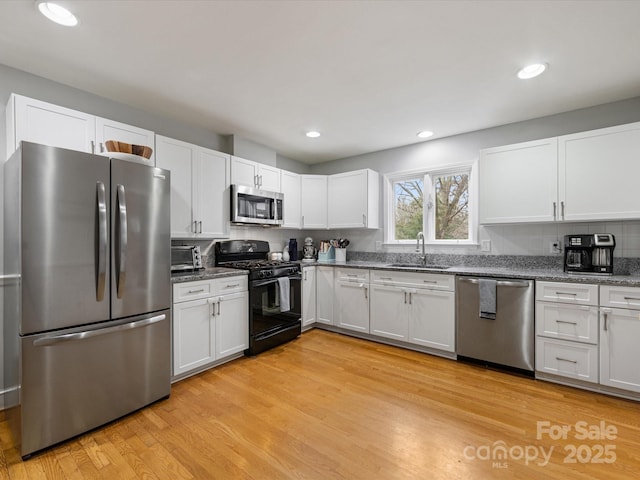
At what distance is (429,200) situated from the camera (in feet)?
13.0

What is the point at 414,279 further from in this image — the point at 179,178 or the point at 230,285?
the point at 179,178

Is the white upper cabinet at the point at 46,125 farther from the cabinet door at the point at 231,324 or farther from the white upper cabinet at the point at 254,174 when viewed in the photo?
the cabinet door at the point at 231,324

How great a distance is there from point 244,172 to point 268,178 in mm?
382

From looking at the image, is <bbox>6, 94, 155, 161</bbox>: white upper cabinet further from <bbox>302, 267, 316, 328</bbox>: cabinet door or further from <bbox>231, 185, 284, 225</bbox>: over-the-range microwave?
<bbox>302, 267, 316, 328</bbox>: cabinet door

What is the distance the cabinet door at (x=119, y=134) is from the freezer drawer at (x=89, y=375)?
1.45 meters

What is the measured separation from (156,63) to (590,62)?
10.1 ft

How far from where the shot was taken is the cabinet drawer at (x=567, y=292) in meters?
2.42

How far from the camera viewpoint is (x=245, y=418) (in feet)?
6.84

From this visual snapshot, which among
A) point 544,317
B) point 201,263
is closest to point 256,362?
point 201,263

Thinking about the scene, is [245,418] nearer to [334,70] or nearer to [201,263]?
[201,263]

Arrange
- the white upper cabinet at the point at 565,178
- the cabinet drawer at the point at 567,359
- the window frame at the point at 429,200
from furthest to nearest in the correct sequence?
1. the window frame at the point at 429,200
2. the white upper cabinet at the point at 565,178
3. the cabinet drawer at the point at 567,359

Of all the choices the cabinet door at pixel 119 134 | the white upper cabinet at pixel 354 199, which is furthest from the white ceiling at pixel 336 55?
the white upper cabinet at pixel 354 199

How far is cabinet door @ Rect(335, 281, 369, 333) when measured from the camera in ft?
12.1

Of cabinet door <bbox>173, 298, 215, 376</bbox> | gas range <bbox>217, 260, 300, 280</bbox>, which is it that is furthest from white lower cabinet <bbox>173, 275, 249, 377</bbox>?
gas range <bbox>217, 260, 300, 280</bbox>
